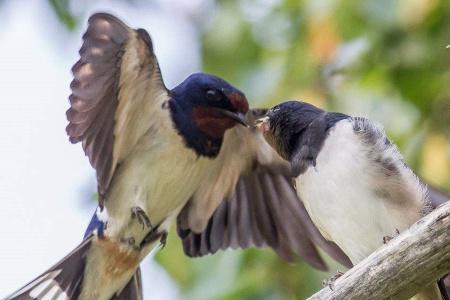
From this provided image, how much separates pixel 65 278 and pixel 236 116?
734 mm

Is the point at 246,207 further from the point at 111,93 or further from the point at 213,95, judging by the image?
the point at 111,93

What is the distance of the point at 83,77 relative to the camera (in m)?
3.12

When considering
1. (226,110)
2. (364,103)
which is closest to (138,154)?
(226,110)

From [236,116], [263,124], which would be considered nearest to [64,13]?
[236,116]

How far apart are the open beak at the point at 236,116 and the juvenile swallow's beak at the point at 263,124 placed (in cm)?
4

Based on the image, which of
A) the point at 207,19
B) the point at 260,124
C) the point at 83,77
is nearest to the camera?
the point at 83,77

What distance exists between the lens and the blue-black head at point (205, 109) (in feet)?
11.4

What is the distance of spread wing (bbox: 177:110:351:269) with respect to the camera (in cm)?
372

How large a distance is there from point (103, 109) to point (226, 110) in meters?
0.44

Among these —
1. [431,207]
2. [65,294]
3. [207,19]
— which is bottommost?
[431,207]

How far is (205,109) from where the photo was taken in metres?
3.48

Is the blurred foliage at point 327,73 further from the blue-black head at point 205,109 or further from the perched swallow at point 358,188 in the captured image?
the perched swallow at point 358,188

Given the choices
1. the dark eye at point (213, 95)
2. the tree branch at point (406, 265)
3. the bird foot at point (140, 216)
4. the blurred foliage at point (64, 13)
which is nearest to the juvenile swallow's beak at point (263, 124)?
the dark eye at point (213, 95)

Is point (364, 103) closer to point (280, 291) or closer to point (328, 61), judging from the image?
point (328, 61)
